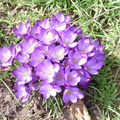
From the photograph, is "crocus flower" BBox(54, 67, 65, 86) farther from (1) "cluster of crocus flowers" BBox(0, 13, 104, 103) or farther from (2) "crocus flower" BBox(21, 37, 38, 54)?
(2) "crocus flower" BBox(21, 37, 38, 54)

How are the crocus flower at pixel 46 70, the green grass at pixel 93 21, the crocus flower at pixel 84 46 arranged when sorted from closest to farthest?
the crocus flower at pixel 46 70 < the crocus flower at pixel 84 46 < the green grass at pixel 93 21

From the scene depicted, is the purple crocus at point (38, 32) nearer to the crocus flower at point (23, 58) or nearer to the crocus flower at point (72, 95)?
the crocus flower at point (23, 58)

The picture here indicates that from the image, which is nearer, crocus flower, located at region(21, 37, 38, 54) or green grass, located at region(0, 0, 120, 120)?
crocus flower, located at region(21, 37, 38, 54)

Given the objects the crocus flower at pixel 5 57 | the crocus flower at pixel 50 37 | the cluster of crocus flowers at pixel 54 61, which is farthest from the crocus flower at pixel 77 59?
the crocus flower at pixel 5 57

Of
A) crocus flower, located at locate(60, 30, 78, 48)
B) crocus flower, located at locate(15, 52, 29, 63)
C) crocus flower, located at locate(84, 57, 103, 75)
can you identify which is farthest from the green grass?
crocus flower, located at locate(15, 52, 29, 63)

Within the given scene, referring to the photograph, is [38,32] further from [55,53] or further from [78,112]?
[78,112]

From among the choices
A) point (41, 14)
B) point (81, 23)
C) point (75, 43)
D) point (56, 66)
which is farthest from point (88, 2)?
point (56, 66)

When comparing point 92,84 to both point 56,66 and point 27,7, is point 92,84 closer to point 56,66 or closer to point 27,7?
point 56,66
